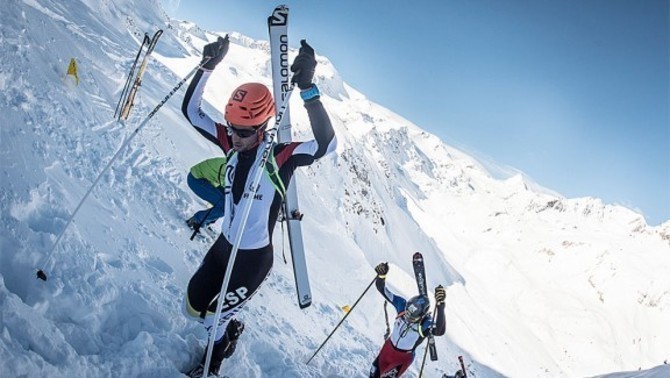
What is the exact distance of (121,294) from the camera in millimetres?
5355

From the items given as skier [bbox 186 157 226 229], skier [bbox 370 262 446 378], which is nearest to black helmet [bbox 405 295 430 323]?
skier [bbox 370 262 446 378]

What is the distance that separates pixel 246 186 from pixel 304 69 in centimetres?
147

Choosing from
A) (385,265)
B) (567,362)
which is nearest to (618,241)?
(567,362)

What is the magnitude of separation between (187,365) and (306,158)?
284 centimetres

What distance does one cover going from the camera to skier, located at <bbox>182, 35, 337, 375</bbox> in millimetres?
4898

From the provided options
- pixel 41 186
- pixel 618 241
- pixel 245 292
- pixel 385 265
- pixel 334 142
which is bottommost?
pixel 41 186

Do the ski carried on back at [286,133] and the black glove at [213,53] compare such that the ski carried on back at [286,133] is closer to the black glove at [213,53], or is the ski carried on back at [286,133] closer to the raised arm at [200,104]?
the black glove at [213,53]

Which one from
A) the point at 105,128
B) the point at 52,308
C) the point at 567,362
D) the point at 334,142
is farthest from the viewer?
the point at 567,362

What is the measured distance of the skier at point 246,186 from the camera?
4898mm

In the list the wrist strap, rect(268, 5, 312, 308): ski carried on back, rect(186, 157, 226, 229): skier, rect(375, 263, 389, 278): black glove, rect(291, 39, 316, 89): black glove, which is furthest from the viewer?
rect(375, 263, 389, 278): black glove

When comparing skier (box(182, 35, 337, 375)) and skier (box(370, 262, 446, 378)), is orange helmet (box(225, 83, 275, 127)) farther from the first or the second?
skier (box(370, 262, 446, 378))

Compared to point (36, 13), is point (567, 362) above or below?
above

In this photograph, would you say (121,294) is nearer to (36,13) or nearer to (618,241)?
(36,13)

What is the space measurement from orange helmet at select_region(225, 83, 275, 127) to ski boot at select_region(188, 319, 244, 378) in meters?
2.53
